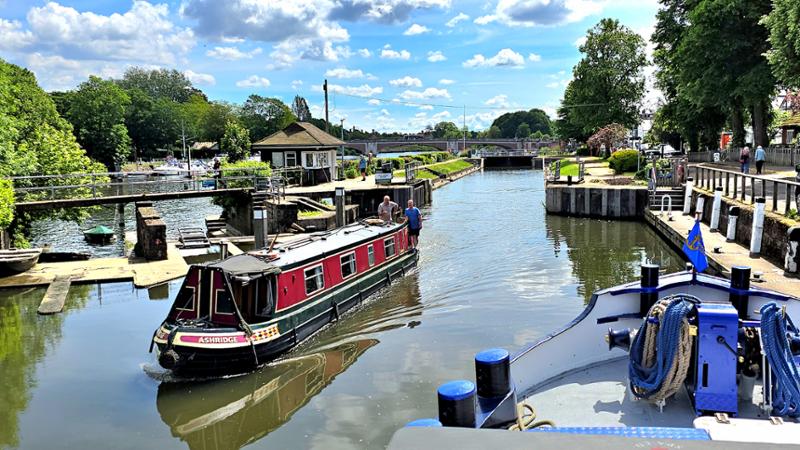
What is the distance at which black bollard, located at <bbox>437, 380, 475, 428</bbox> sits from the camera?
14.6 ft

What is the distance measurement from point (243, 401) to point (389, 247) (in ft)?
28.8

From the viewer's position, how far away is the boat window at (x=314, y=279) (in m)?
14.2

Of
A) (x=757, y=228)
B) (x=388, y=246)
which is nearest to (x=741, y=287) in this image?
(x=757, y=228)

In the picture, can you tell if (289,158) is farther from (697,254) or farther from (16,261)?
(697,254)

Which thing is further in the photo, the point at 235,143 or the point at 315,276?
the point at 235,143

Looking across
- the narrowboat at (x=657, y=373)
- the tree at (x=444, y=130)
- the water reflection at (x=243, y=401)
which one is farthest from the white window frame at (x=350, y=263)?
the tree at (x=444, y=130)

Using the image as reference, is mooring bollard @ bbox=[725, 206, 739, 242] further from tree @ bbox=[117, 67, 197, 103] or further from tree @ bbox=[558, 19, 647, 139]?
tree @ bbox=[117, 67, 197, 103]

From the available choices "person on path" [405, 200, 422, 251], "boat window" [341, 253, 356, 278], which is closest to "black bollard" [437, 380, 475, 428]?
"boat window" [341, 253, 356, 278]

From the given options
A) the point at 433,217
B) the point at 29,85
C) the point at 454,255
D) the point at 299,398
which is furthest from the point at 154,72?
the point at 299,398

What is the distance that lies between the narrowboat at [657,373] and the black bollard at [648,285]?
0.01m

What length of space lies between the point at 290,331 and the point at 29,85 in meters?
54.4

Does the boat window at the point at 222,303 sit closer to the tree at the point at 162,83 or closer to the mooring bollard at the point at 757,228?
the mooring bollard at the point at 757,228

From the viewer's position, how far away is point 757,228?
673 inches

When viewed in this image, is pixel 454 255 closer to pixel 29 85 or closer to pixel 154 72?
pixel 29 85
